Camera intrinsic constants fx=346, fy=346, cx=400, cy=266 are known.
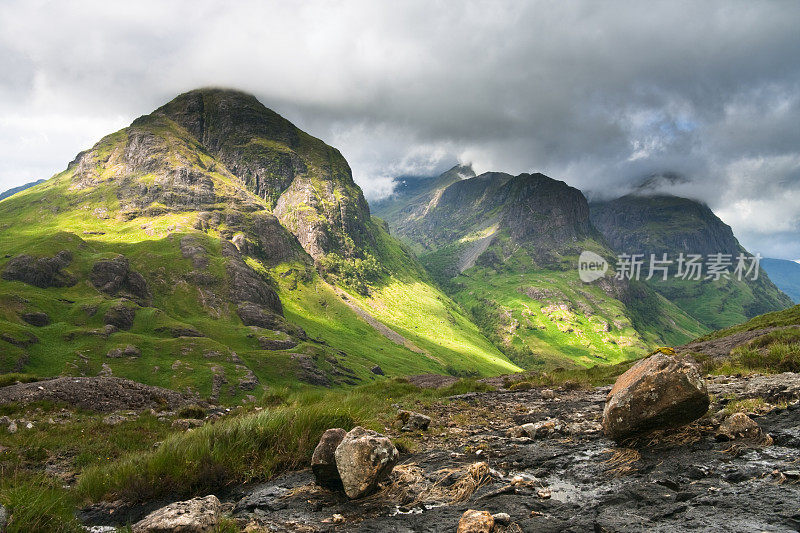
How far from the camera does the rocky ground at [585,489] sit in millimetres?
4695

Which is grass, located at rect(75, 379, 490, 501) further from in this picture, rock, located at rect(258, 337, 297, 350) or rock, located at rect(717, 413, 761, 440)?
rock, located at rect(258, 337, 297, 350)

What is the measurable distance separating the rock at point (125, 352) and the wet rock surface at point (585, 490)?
107226 mm

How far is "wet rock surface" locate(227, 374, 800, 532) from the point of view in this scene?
4.66 meters

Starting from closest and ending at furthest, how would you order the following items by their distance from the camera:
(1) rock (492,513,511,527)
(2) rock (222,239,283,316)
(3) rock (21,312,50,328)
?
1. (1) rock (492,513,511,527)
2. (3) rock (21,312,50,328)
3. (2) rock (222,239,283,316)

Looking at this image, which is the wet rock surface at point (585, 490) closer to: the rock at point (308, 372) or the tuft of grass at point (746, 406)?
the tuft of grass at point (746, 406)

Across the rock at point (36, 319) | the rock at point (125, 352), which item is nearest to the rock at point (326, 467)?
the rock at point (125, 352)

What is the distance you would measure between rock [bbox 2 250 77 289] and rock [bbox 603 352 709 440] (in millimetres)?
171875

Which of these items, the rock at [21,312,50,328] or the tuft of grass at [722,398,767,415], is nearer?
the tuft of grass at [722,398,767,415]

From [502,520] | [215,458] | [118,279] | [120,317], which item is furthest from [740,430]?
[118,279]

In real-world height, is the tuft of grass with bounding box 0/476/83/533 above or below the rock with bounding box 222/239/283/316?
below

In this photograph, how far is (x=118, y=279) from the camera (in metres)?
135

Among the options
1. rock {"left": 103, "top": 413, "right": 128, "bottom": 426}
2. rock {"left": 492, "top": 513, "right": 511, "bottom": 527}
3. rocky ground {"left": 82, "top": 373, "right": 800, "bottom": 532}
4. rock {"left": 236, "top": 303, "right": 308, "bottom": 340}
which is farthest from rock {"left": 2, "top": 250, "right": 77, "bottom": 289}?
rock {"left": 492, "top": 513, "right": 511, "bottom": 527}

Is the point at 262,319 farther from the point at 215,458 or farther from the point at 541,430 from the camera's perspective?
the point at 541,430

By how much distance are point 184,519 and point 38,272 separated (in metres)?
172
